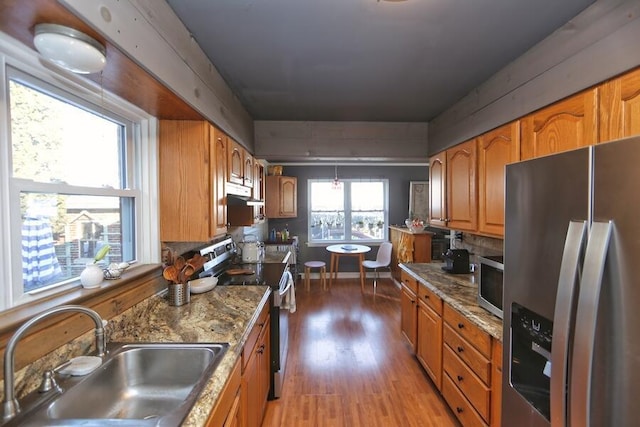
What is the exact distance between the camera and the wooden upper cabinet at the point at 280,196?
533 cm

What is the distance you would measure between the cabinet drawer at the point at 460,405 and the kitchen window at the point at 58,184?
218cm

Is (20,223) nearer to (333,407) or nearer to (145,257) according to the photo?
(145,257)

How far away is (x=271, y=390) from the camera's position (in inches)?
88.1

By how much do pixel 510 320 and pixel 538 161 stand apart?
66 centimetres

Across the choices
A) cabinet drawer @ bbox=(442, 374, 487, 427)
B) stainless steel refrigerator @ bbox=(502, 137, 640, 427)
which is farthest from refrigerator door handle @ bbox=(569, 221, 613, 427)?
cabinet drawer @ bbox=(442, 374, 487, 427)

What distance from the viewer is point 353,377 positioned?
2541 mm

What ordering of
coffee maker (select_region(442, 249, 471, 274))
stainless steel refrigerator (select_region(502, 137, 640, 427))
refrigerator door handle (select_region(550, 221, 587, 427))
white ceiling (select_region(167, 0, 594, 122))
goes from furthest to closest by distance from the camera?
coffee maker (select_region(442, 249, 471, 274)) → white ceiling (select_region(167, 0, 594, 122)) → refrigerator door handle (select_region(550, 221, 587, 427)) → stainless steel refrigerator (select_region(502, 137, 640, 427))

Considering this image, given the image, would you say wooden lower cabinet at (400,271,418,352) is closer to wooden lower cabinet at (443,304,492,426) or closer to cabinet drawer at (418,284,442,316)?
cabinet drawer at (418,284,442,316)

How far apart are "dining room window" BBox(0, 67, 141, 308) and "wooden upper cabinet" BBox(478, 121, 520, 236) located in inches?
90.1

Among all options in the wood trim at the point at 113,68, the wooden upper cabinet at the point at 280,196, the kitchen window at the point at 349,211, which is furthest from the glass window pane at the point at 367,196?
the wood trim at the point at 113,68

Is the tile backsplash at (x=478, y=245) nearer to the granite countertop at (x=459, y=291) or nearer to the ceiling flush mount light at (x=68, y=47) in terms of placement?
the granite countertop at (x=459, y=291)

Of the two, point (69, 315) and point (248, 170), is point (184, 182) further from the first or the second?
point (248, 170)

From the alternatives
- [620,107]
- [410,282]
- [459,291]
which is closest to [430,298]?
[459,291]

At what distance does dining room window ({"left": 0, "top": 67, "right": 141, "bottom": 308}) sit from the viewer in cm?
109
